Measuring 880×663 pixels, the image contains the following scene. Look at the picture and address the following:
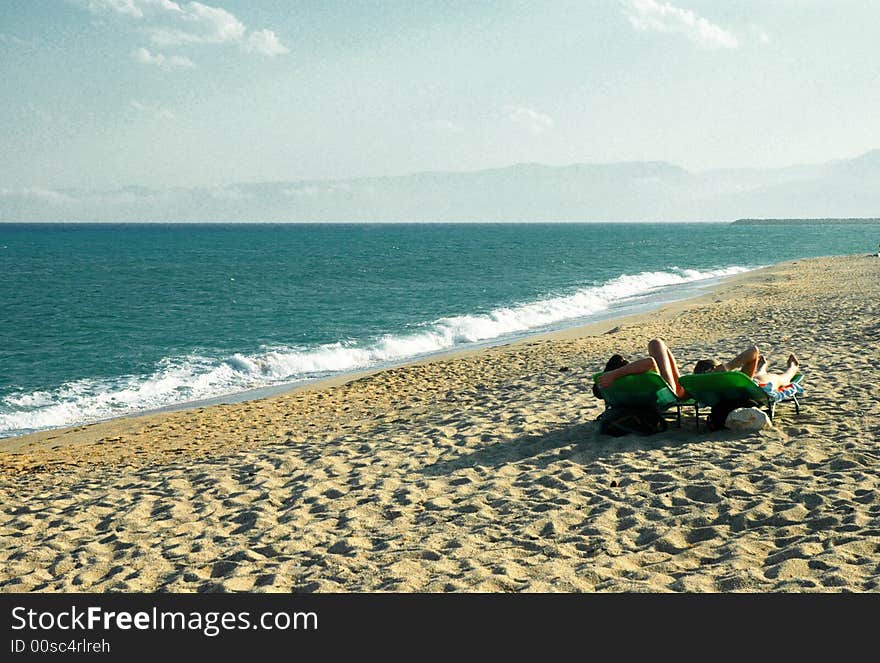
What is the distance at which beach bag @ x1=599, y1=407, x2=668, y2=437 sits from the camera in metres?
8.25

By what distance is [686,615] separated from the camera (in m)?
4.23

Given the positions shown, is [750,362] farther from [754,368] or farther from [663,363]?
[663,363]

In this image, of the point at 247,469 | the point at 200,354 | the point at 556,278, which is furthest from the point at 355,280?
the point at 247,469

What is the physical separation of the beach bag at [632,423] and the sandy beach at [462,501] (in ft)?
0.48

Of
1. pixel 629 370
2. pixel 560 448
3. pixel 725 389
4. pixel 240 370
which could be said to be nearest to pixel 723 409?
pixel 725 389

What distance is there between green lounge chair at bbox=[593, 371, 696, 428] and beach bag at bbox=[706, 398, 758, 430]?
0.23 metres

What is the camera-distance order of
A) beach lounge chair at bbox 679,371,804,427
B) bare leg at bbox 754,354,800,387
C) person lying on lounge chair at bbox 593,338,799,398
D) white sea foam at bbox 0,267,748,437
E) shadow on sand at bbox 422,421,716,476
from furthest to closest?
white sea foam at bbox 0,267,748,437 < bare leg at bbox 754,354,800,387 < person lying on lounge chair at bbox 593,338,799,398 < beach lounge chair at bbox 679,371,804,427 < shadow on sand at bbox 422,421,716,476

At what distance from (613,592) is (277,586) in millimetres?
2029

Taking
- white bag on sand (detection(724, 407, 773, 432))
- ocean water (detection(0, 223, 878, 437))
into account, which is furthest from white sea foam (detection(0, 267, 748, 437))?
white bag on sand (detection(724, 407, 773, 432))

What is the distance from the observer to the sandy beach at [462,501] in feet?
16.8

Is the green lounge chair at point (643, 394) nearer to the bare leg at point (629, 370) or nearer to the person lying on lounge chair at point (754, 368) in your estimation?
the bare leg at point (629, 370)

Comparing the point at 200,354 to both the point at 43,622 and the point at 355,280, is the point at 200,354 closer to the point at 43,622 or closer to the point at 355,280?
the point at 43,622

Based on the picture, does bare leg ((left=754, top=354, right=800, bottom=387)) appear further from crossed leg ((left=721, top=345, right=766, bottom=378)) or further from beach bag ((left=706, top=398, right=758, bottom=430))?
beach bag ((left=706, top=398, right=758, bottom=430))

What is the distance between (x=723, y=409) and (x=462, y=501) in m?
3.08
